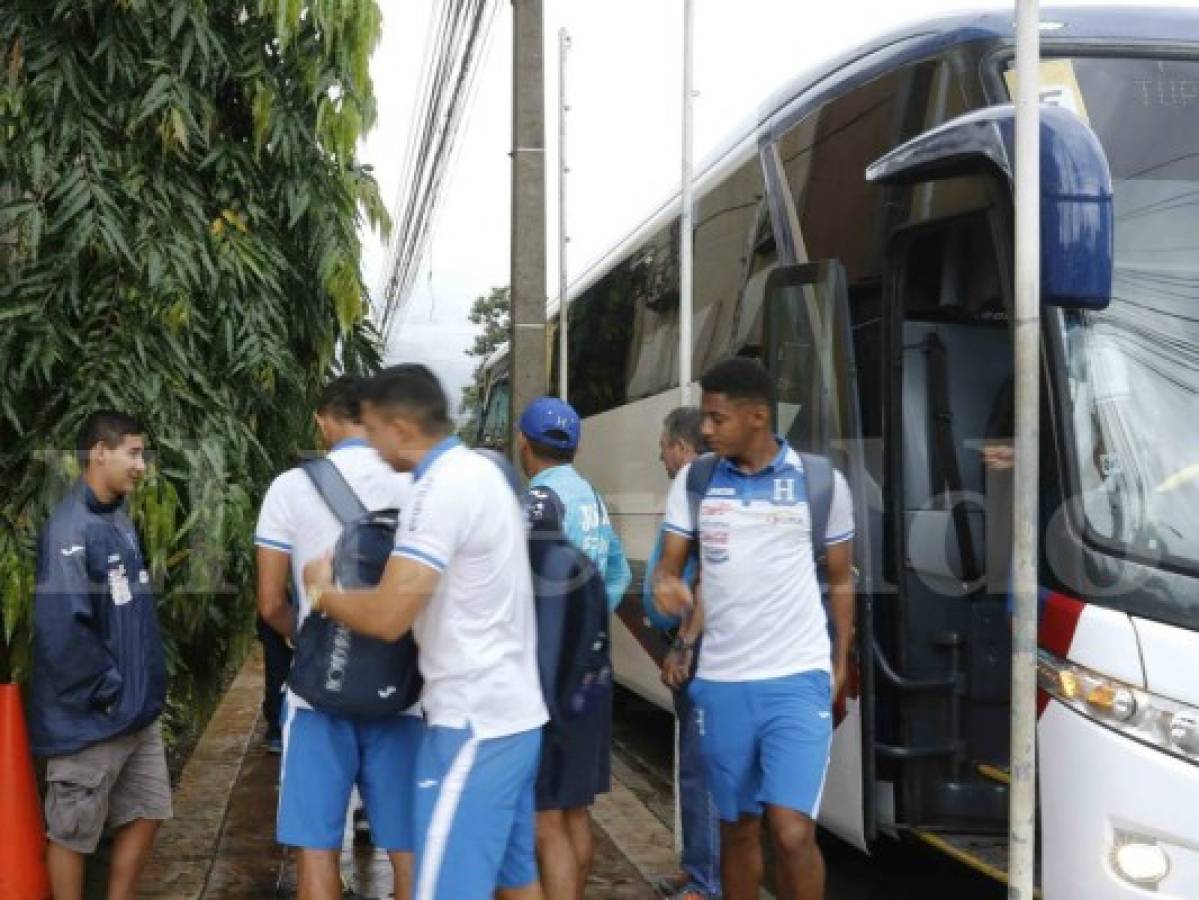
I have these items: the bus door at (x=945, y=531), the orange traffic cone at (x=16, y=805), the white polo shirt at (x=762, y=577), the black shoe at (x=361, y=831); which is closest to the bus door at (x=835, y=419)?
the bus door at (x=945, y=531)

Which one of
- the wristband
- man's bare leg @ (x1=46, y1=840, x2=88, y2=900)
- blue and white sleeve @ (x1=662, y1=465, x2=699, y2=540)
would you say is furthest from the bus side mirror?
man's bare leg @ (x1=46, y1=840, x2=88, y2=900)

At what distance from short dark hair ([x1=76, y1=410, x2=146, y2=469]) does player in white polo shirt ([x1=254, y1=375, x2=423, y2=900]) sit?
565mm

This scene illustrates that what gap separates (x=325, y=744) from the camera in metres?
4.31

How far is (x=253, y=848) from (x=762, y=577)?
3.06 m

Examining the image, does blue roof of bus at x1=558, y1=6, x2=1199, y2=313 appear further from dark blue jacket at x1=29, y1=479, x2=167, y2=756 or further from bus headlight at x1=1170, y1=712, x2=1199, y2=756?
dark blue jacket at x1=29, y1=479, x2=167, y2=756

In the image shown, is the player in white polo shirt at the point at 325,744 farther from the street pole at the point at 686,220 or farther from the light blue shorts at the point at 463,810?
the street pole at the point at 686,220

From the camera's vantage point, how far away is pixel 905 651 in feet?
17.6

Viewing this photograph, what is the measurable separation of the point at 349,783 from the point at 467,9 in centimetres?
734

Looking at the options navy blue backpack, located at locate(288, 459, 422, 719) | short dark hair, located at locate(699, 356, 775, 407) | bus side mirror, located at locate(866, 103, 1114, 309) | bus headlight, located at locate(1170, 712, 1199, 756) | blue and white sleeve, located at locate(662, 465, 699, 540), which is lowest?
bus headlight, located at locate(1170, 712, 1199, 756)

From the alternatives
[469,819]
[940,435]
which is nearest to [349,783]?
[469,819]

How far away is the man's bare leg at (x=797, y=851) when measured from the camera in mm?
4617

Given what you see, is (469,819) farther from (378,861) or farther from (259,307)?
(259,307)

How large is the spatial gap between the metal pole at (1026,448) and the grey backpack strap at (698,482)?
1045 millimetres

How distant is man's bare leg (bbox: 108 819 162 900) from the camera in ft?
16.6
